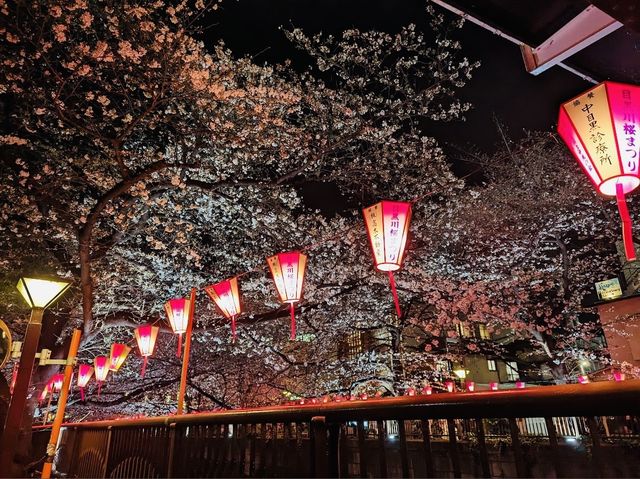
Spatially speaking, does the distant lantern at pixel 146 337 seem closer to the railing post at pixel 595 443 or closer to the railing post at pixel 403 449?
the railing post at pixel 403 449

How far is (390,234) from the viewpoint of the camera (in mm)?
8070

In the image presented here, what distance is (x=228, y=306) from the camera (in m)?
11.3

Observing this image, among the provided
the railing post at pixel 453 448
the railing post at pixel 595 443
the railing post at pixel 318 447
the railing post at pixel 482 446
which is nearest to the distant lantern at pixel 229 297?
the railing post at pixel 318 447

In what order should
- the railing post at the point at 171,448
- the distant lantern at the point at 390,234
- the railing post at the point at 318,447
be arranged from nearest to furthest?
the railing post at the point at 318,447, the railing post at the point at 171,448, the distant lantern at the point at 390,234

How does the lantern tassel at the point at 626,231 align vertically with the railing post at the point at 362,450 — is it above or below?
above

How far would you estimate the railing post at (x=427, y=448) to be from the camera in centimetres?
227

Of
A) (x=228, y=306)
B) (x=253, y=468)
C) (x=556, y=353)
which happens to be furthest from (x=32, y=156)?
(x=556, y=353)

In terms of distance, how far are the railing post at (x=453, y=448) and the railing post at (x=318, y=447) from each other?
0.91 meters

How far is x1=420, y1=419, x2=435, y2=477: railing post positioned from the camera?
89.3 inches

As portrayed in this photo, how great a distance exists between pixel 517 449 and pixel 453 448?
39 centimetres

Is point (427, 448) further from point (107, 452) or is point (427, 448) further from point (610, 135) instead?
point (107, 452)

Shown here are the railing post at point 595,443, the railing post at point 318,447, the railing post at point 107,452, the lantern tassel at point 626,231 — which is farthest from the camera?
the railing post at point 107,452

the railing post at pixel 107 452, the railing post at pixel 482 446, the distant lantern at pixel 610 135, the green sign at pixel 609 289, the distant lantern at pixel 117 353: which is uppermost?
the green sign at pixel 609 289

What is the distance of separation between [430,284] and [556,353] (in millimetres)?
5945
